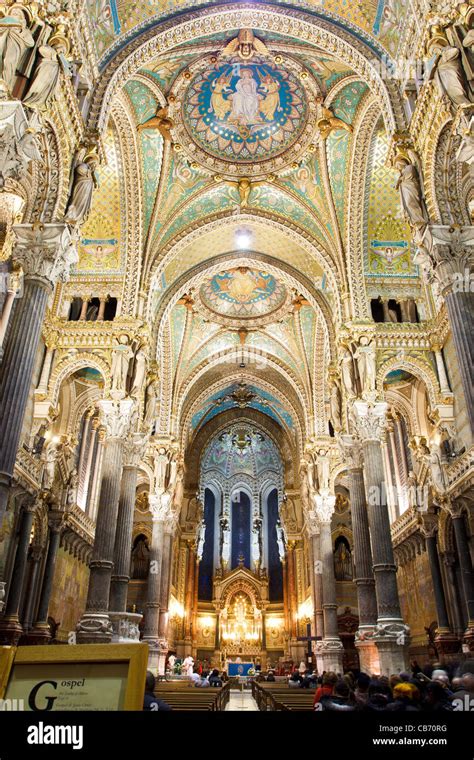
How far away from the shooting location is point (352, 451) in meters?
15.2

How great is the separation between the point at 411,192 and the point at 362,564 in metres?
9.24

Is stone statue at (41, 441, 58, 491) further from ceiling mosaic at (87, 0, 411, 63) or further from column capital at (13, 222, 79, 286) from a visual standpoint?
ceiling mosaic at (87, 0, 411, 63)

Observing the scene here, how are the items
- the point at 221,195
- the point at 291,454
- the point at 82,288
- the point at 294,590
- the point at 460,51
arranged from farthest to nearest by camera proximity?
the point at 291,454, the point at 294,590, the point at 221,195, the point at 82,288, the point at 460,51

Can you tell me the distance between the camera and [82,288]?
52.3 feet

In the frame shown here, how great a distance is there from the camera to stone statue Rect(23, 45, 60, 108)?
7422 millimetres

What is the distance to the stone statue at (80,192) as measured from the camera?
9.13 metres

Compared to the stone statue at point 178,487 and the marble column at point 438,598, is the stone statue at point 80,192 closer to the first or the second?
the marble column at point 438,598

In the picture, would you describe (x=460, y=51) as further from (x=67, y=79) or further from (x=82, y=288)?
(x=82, y=288)

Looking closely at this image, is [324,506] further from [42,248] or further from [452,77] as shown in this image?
[452,77]

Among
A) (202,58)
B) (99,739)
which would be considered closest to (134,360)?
(202,58)

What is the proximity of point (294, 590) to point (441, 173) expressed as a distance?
2551 cm

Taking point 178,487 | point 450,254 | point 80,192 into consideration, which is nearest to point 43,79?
point 80,192

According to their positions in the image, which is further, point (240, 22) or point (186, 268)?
point (186, 268)

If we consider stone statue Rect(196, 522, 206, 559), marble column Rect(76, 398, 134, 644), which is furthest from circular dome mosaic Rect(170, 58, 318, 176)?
stone statue Rect(196, 522, 206, 559)
